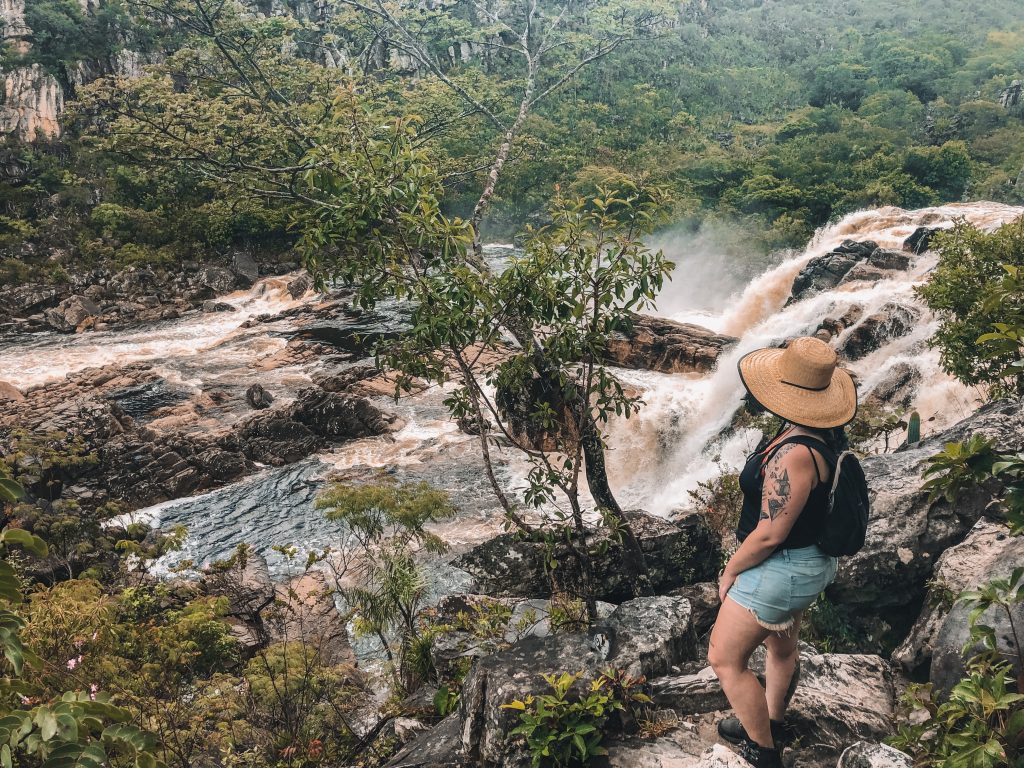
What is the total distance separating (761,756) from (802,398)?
1361 millimetres

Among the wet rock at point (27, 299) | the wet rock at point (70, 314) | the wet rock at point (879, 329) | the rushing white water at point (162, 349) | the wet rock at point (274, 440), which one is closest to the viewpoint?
the wet rock at point (879, 329)

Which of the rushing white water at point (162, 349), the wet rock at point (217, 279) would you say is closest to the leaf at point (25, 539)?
the rushing white water at point (162, 349)

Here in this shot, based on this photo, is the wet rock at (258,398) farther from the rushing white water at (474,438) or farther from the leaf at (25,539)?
the leaf at (25,539)

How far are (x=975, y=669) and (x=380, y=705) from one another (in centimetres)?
380

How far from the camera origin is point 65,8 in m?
31.4

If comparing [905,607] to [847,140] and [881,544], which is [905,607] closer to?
[881,544]

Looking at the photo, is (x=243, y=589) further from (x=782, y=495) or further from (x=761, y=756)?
(x=782, y=495)

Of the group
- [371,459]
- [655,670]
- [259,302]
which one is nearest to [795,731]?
[655,670]

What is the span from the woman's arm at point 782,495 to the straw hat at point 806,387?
0.49 feet

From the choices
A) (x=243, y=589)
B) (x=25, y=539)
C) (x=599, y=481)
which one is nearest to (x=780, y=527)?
(x=599, y=481)

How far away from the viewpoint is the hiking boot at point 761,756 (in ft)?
8.61

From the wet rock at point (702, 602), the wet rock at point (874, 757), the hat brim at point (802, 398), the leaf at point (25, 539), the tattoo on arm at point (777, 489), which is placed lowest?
the wet rock at point (702, 602)

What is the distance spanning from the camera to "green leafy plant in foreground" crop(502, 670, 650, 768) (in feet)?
9.04

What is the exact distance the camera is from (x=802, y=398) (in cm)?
252
